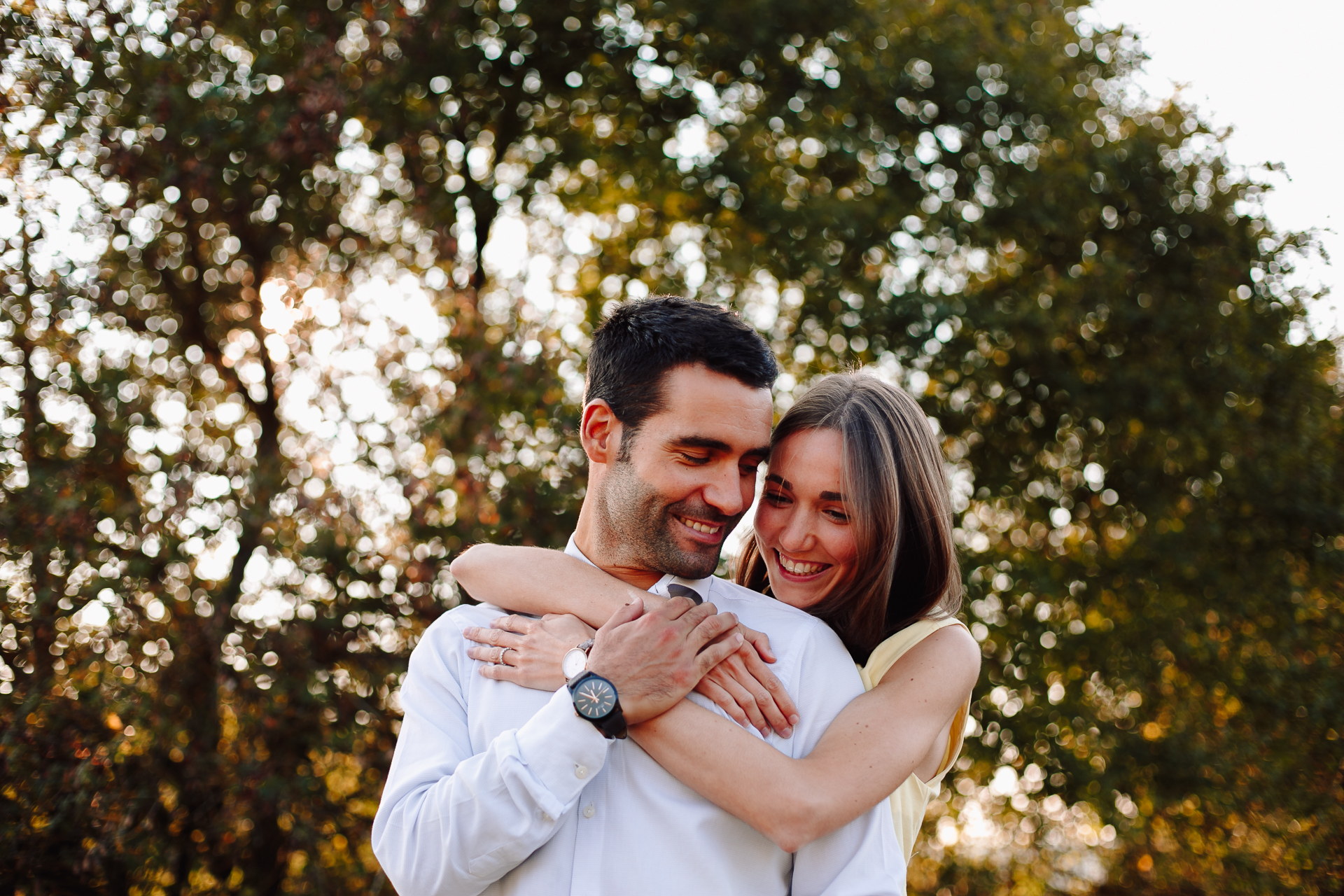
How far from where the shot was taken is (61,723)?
538cm

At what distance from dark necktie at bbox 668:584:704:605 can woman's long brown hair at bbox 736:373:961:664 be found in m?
0.52

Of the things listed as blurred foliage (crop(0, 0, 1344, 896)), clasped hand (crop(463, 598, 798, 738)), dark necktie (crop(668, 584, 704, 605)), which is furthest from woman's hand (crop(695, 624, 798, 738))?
blurred foliage (crop(0, 0, 1344, 896))

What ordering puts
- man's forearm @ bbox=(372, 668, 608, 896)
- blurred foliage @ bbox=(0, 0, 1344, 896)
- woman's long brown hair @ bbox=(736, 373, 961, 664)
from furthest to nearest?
blurred foliage @ bbox=(0, 0, 1344, 896), woman's long brown hair @ bbox=(736, 373, 961, 664), man's forearm @ bbox=(372, 668, 608, 896)

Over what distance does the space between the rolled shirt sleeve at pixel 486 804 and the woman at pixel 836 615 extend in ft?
0.62

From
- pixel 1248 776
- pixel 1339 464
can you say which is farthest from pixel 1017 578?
pixel 1339 464

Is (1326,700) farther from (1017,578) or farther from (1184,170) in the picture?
(1184,170)

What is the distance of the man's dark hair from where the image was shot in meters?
2.29

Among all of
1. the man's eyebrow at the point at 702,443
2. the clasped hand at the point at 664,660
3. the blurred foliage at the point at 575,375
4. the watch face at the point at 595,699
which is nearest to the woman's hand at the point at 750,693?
the clasped hand at the point at 664,660

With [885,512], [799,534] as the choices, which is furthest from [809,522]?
[885,512]

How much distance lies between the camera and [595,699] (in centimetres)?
185

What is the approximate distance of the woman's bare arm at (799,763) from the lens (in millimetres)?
1825

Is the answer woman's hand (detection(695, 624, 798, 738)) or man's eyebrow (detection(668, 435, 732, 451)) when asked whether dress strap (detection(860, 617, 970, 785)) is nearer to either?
woman's hand (detection(695, 624, 798, 738))

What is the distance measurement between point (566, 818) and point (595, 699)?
264 millimetres

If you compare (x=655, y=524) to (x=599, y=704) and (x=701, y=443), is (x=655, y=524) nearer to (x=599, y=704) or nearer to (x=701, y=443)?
(x=701, y=443)
